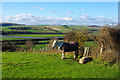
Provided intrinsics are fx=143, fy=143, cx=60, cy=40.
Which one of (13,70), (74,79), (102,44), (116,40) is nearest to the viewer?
(74,79)

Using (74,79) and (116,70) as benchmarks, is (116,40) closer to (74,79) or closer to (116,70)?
(116,70)

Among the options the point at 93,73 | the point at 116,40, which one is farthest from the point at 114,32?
the point at 93,73

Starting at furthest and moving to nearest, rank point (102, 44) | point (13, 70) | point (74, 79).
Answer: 1. point (102, 44)
2. point (13, 70)
3. point (74, 79)

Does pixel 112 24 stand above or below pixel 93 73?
above

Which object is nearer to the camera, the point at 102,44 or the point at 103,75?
the point at 103,75

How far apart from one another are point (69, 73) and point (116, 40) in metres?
7.80

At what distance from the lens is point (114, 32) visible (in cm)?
1764

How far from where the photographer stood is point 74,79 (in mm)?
11719

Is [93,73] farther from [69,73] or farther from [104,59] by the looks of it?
[104,59]

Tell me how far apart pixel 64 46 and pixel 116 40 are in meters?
7.14

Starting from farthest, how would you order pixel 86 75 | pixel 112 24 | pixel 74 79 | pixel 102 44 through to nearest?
pixel 102 44
pixel 112 24
pixel 86 75
pixel 74 79

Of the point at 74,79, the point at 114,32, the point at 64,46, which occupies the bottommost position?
the point at 74,79

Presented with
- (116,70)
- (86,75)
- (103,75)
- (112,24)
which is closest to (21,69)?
(86,75)

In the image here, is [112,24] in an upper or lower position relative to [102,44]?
upper
